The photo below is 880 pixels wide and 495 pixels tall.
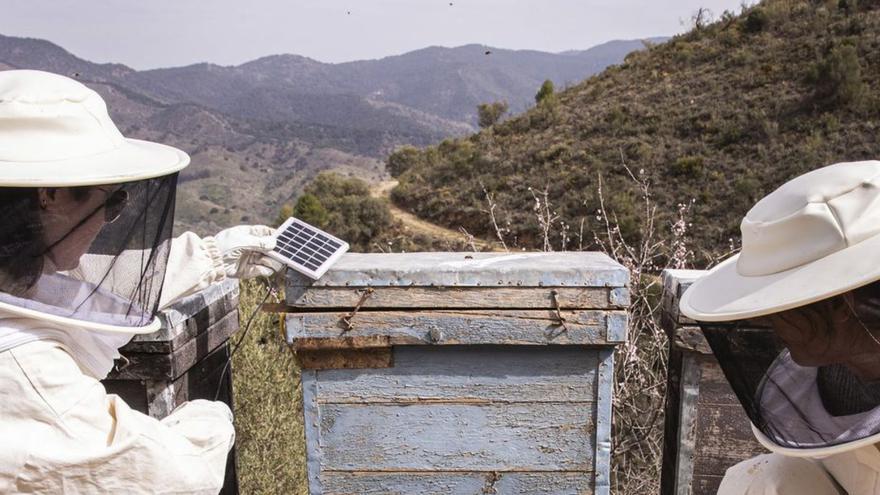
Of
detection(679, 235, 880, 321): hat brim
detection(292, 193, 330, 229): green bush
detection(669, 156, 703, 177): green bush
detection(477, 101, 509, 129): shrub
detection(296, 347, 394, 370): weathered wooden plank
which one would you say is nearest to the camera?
detection(679, 235, 880, 321): hat brim

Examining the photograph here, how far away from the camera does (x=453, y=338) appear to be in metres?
2.10

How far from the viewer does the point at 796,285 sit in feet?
4.22

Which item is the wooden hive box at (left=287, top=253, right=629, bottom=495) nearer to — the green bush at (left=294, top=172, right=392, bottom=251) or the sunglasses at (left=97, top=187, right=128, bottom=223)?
the sunglasses at (left=97, top=187, right=128, bottom=223)

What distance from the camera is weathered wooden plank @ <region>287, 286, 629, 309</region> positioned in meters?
2.07

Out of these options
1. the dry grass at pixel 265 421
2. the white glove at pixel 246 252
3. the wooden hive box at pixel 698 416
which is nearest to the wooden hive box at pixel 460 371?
the white glove at pixel 246 252

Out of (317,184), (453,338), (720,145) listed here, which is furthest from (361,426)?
(317,184)

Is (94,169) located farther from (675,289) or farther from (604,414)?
(675,289)

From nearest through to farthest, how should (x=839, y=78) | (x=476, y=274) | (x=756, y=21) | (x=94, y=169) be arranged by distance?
(x=94, y=169)
(x=476, y=274)
(x=839, y=78)
(x=756, y=21)

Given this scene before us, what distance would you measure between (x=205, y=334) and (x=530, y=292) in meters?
1.21

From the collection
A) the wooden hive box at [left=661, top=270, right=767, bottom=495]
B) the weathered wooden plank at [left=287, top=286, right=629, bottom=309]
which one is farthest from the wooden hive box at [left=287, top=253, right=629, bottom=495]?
the wooden hive box at [left=661, top=270, right=767, bottom=495]

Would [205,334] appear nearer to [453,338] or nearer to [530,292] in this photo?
[453,338]

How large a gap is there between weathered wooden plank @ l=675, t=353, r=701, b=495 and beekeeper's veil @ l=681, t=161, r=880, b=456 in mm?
632

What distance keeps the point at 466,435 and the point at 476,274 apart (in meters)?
0.54

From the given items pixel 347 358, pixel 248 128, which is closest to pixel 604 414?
pixel 347 358
